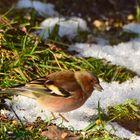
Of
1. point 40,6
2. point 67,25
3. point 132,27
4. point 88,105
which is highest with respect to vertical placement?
point 40,6

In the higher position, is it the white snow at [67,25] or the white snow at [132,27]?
the white snow at [67,25]

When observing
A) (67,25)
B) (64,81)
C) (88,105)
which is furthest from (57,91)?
(67,25)

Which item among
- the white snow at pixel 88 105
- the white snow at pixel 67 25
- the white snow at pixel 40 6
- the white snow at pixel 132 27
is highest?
the white snow at pixel 40 6

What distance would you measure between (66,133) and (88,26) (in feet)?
12.5

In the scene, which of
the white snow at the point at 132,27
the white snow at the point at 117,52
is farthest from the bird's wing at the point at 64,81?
the white snow at the point at 132,27

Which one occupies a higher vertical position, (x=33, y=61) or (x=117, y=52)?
(x=33, y=61)

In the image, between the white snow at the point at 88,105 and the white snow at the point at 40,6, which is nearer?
the white snow at the point at 88,105

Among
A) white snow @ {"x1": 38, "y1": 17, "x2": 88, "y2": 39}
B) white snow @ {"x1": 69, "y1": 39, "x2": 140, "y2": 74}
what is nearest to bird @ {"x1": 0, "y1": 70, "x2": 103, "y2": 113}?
white snow @ {"x1": 69, "y1": 39, "x2": 140, "y2": 74}

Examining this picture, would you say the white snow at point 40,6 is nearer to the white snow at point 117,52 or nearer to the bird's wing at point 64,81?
the white snow at point 117,52

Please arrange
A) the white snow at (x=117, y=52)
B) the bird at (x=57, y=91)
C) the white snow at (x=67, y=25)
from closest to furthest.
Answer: the bird at (x=57, y=91) → the white snow at (x=117, y=52) → the white snow at (x=67, y=25)

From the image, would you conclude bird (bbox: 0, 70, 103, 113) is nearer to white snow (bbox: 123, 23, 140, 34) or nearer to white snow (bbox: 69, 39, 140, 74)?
white snow (bbox: 69, 39, 140, 74)

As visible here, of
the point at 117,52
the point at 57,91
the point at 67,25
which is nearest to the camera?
the point at 57,91

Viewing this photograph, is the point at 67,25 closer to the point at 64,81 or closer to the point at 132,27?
the point at 132,27

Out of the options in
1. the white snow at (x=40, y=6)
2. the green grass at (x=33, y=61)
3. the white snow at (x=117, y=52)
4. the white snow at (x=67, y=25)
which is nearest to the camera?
the green grass at (x=33, y=61)
